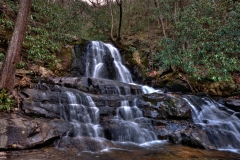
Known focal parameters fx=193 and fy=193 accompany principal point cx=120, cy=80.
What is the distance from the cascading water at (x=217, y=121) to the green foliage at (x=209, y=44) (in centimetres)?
160

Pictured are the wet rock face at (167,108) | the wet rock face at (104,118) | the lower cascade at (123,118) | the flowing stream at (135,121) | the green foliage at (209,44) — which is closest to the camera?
the wet rock face at (104,118)

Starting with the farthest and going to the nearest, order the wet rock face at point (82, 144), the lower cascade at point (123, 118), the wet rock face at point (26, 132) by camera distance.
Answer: the lower cascade at point (123, 118) → the wet rock face at point (82, 144) → the wet rock face at point (26, 132)

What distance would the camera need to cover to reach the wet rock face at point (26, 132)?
5.21m

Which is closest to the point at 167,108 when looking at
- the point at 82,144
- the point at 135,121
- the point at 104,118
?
the point at 135,121

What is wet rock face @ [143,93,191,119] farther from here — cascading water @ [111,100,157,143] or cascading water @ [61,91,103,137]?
cascading water @ [61,91,103,137]

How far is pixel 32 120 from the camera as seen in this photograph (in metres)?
6.15

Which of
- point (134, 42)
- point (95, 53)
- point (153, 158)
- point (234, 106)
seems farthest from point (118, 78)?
point (153, 158)

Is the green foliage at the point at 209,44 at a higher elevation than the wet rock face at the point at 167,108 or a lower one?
higher

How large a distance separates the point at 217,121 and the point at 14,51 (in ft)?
30.2

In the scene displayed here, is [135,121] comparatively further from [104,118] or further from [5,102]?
[5,102]

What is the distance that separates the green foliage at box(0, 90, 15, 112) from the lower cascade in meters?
0.44

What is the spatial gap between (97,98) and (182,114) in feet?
13.1

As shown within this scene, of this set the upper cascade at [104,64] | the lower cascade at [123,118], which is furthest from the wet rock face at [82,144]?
A: the upper cascade at [104,64]

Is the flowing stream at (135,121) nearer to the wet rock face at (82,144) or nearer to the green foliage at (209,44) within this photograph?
the wet rock face at (82,144)
